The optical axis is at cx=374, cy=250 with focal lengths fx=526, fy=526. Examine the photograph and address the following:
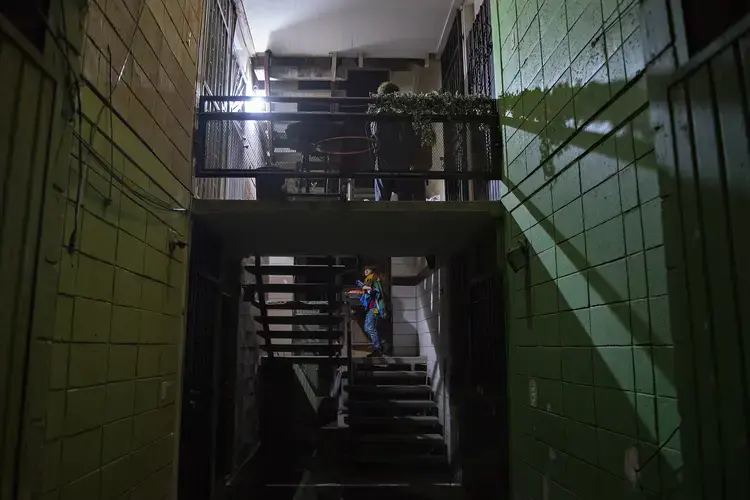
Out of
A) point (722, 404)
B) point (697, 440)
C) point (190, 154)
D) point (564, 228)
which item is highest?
point (190, 154)

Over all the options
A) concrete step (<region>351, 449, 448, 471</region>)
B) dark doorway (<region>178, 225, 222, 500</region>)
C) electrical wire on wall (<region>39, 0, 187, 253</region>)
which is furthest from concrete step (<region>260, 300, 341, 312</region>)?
electrical wire on wall (<region>39, 0, 187, 253</region>)

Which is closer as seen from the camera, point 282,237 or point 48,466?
point 48,466

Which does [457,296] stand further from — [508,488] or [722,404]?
[722,404]

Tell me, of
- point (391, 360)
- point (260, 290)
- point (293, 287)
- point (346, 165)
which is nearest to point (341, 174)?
point (346, 165)

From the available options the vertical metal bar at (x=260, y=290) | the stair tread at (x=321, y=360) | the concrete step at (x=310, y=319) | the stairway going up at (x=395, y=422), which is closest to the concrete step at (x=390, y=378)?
the stairway going up at (x=395, y=422)

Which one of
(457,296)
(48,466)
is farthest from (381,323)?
(48,466)

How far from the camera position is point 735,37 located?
1.25m

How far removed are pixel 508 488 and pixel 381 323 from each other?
486 centimetres

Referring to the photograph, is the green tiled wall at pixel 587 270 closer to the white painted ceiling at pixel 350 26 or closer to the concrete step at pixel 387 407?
the white painted ceiling at pixel 350 26

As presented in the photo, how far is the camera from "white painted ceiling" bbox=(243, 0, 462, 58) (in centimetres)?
579

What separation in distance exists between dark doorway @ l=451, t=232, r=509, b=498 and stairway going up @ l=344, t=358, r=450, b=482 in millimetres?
784

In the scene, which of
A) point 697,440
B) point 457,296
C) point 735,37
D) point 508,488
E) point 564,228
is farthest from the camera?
point 457,296

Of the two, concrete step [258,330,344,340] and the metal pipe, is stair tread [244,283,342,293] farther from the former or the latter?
the metal pipe

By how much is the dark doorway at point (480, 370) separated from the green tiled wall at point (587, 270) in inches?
10.4
